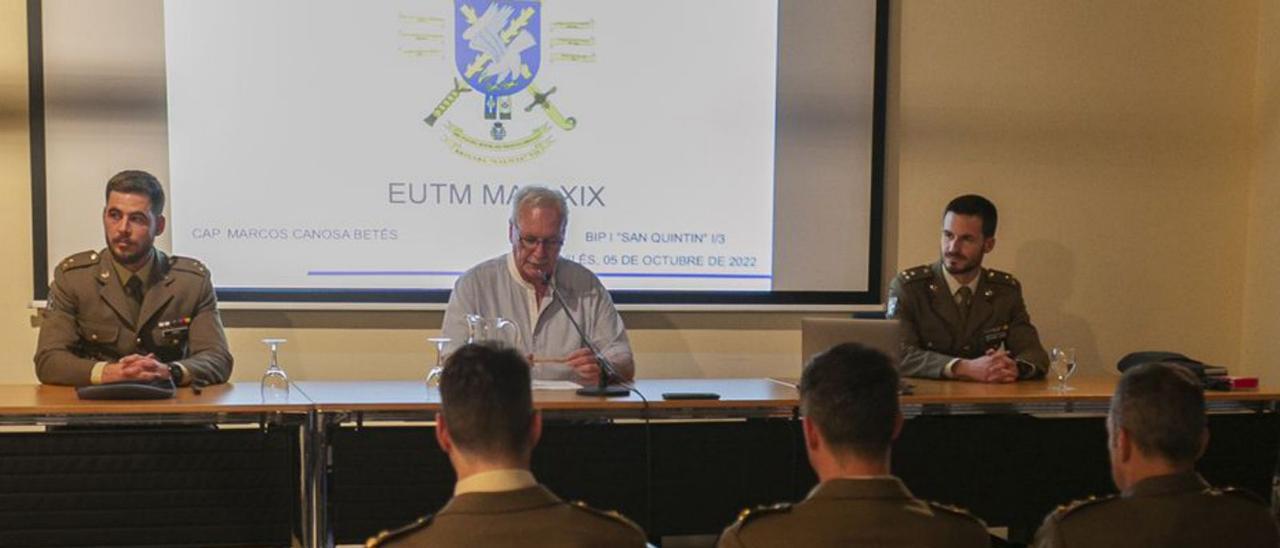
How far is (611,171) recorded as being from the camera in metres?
4.95

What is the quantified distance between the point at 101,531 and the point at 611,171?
2.36 metres

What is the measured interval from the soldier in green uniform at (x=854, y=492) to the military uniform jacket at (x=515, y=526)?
211mm

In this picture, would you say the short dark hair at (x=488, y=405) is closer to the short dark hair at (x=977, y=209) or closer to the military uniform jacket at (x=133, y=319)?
the military uniform jacket at (x=133, y=319)

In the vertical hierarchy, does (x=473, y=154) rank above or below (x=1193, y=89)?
below

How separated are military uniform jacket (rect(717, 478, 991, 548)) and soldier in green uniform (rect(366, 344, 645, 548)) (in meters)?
0.19

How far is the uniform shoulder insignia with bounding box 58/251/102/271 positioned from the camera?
3896 mm

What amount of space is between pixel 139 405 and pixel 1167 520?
97.5 inches

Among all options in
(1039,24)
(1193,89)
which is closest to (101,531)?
(1039,24)

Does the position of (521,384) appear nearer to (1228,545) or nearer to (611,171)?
(1228,545)

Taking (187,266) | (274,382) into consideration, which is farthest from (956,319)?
(187,266)

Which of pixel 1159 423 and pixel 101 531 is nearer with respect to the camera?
pixel 1159 423

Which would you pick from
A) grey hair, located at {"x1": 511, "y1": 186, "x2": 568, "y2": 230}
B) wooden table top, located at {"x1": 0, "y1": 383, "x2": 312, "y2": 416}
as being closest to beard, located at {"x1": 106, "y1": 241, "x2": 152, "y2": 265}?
wooden table top, located at {"x1": 0, "y1": 383, "x2": 312, "y2": 416}

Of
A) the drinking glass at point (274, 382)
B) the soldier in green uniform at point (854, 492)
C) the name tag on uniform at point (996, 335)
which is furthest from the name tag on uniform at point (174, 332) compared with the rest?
the name tag on uniform at point (996, 335)

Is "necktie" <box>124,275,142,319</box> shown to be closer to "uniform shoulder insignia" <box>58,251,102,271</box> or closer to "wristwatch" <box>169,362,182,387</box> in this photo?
"uniform shoulder insignia" <box>58,251,102,271</box>
